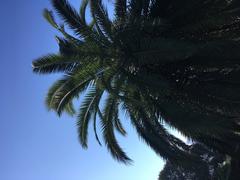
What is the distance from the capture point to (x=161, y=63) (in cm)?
1391

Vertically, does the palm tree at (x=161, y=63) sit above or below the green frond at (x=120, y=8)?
below

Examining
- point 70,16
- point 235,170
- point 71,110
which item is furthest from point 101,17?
point 235,170

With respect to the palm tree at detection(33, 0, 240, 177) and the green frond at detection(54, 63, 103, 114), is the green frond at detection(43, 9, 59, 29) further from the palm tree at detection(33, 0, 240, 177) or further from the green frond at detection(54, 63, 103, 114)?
the green frond at detection(54, 63, 103, 114)

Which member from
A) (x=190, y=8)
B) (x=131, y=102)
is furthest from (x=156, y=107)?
(x=190, y=8)

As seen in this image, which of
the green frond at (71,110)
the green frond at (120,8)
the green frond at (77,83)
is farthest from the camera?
the green frond at (71,110)

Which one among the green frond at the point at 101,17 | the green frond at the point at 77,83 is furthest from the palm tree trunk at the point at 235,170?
the green frond at the point at 101,17

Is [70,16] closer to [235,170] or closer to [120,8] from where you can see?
[120,8]

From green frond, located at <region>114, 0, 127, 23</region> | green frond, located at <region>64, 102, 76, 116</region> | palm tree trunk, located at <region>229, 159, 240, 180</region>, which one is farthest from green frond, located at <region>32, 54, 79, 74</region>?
palm tree trunk, located at <region>229, 159, 240, 180</region>

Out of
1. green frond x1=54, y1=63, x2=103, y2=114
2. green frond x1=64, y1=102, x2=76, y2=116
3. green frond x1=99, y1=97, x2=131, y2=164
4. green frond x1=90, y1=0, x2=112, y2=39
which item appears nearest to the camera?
green frond x1=90, y1=0, x2=112, y2=39

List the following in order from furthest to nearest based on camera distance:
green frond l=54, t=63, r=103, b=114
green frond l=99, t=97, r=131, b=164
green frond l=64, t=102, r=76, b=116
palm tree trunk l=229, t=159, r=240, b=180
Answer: green frond l=64, t=102, r=76, b=116 < green frond l=99, t=97, r=131, b=164 < palm tree trunk l=229, t=159, r=240, b=180 < green frond l=54, t=63, r=103, b=114

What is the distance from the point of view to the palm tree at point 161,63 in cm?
1241

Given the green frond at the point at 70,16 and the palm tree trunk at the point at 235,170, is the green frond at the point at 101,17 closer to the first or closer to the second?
the green frond at the point at 70,16

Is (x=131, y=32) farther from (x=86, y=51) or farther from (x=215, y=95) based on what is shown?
(x=215, y=95)

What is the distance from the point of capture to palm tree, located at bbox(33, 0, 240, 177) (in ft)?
40.7
